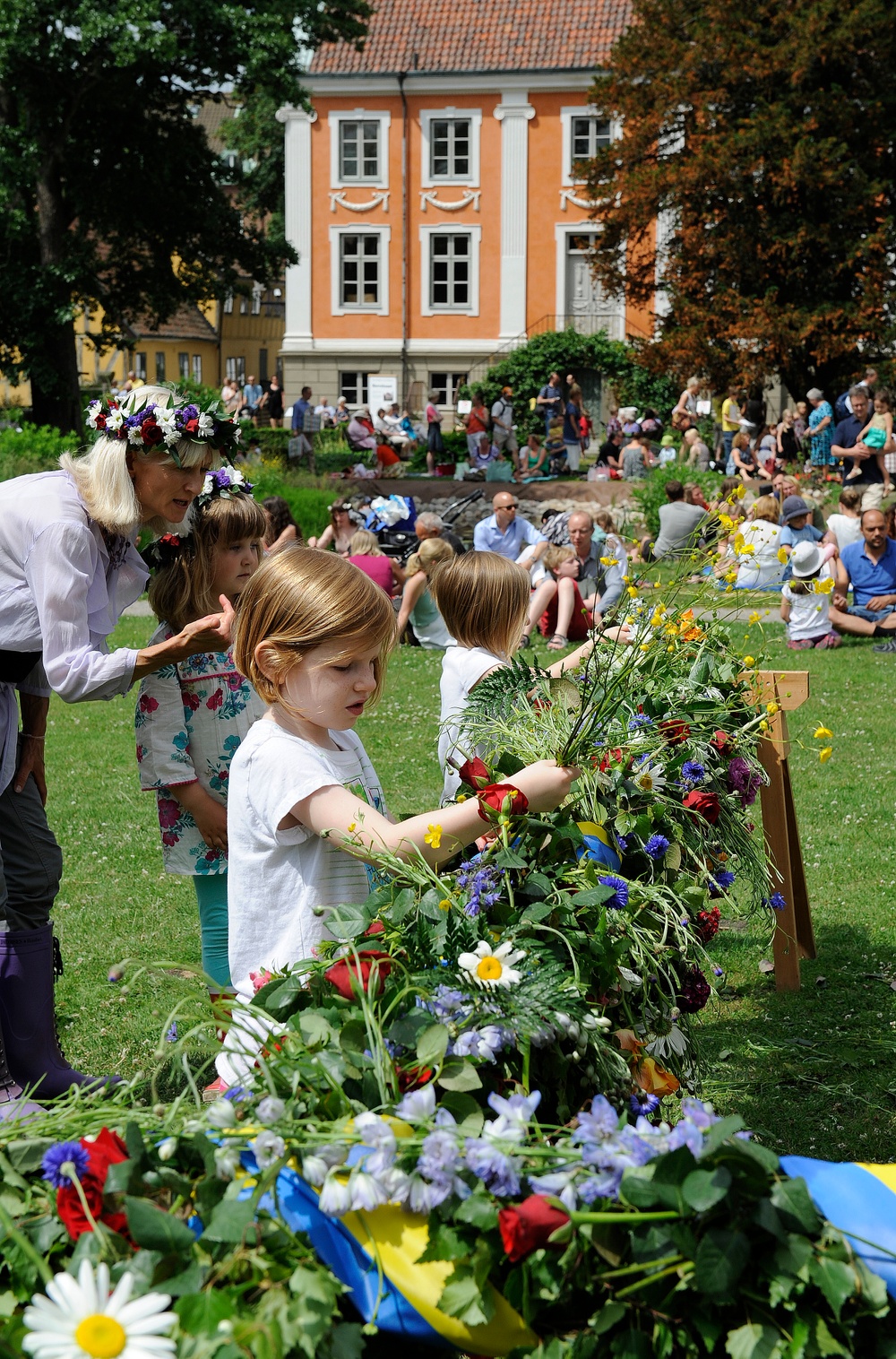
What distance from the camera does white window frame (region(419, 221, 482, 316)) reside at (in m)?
35.8

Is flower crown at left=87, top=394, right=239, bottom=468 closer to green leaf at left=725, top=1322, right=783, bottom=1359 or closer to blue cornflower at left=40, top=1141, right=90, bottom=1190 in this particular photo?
blue cornflower at left=40, top=1141, right=90, bottom=1190

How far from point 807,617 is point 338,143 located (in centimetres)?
2861

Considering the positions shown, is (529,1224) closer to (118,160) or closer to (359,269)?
(118,160)

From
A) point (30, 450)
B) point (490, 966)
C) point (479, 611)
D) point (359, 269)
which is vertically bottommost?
point (490, 966)

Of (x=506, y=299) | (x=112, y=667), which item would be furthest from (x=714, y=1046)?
(x=506, y=299)

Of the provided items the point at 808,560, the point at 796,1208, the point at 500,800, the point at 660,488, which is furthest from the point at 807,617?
the point at 796,1208

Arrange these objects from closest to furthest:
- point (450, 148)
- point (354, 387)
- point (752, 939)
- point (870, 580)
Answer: point (752, 939) → point (870, 580) → point (450, 148) → point (354, 387)

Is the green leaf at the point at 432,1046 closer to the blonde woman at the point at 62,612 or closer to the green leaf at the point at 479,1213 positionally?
the green leaf at the point at 479,1213

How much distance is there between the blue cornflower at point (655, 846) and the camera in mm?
2619

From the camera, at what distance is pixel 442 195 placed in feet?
118

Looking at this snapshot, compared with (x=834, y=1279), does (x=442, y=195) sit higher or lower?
higher

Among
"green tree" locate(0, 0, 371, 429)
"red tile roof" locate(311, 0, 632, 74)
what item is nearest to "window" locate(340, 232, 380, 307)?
"red tile roof" locate(311, 0, 632, 74)

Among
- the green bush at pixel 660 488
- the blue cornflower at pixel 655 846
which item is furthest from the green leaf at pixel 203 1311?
the green bush at pixel 660 488

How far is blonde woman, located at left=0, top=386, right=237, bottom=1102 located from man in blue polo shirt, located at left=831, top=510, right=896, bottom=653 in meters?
9.39
